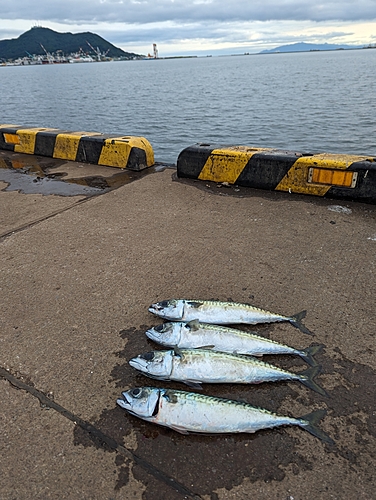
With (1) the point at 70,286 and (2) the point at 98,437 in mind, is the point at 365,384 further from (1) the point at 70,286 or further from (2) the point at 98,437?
(1) the point at 70,286

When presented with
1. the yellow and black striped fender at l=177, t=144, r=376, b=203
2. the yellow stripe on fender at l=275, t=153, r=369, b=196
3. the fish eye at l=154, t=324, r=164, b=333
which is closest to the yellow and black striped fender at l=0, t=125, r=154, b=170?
the yellow and black striped fender at l=177, t=144, r=376, b=203

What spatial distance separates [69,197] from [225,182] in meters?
2.62

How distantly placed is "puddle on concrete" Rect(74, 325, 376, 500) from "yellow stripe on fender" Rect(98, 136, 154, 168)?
5346 millimetres

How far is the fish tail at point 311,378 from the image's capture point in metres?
2.43

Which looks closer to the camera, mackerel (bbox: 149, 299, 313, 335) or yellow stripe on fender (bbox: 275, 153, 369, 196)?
mackerel (bbox: 149, 299, 313, 335)

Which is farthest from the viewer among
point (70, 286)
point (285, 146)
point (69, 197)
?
point (285, 146)

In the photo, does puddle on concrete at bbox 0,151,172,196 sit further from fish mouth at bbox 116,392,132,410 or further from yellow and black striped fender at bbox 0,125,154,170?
fish mouth at bbox 116,392,132,410

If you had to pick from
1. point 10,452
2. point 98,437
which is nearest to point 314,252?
point 98,437

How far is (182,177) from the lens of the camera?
6441 millimetres

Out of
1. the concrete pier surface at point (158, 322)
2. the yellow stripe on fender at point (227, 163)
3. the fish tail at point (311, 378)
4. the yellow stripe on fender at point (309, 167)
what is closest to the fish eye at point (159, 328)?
the concrete pier surface at point (158, 322)

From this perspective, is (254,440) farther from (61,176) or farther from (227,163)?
(61,176)

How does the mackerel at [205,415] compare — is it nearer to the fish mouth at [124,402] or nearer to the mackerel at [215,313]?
the fish mouth at [124,402]

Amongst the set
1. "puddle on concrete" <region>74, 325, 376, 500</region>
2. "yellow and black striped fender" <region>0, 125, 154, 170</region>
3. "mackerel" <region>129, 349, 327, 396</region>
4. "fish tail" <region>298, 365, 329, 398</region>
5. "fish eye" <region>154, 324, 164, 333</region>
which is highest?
"yellow and black striped fender" <region>0, 125, 154, 170</region>

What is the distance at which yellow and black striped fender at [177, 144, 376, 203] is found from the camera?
4922 millimetres
